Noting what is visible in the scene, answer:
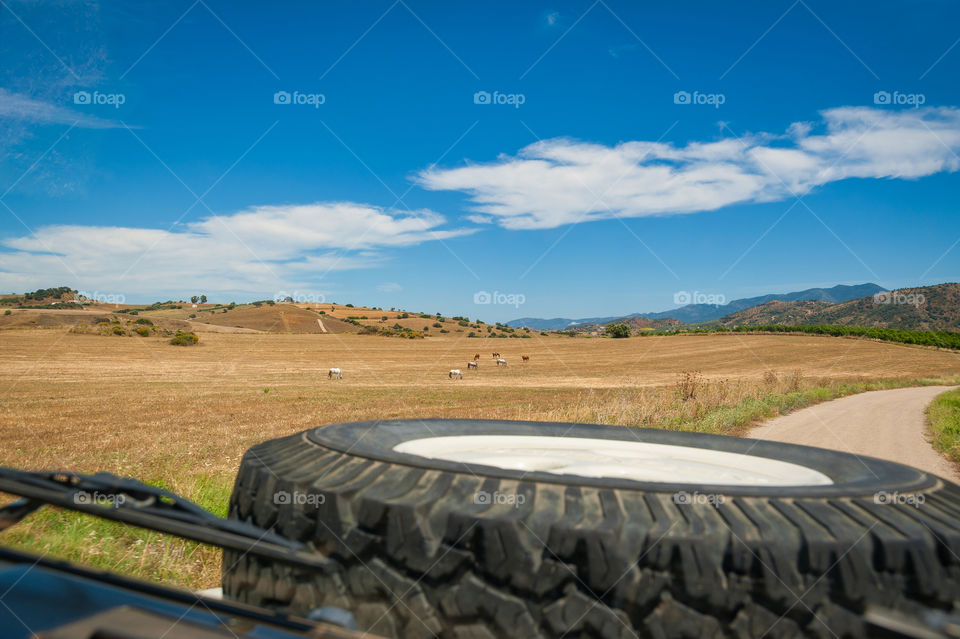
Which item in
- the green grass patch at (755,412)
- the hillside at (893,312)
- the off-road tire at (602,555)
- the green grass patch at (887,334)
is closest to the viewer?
the off-road tire at (602,555)

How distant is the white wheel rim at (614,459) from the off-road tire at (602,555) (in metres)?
0.85

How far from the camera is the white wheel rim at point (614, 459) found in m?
2.74

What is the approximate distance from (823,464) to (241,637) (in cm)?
267

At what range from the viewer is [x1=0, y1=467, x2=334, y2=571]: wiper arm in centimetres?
134

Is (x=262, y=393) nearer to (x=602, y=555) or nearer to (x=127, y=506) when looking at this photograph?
(x=127, y=506)

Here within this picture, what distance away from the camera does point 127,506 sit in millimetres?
1418

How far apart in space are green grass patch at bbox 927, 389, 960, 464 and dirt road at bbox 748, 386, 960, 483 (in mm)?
202

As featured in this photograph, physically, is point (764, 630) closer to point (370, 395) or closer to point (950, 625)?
point (950, 625)

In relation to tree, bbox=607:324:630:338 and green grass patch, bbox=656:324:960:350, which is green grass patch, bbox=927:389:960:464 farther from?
tree, bbox=607:324:630:338

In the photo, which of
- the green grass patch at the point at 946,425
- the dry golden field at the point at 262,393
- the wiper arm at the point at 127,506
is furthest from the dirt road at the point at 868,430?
the wiper arm at the point at 127,506

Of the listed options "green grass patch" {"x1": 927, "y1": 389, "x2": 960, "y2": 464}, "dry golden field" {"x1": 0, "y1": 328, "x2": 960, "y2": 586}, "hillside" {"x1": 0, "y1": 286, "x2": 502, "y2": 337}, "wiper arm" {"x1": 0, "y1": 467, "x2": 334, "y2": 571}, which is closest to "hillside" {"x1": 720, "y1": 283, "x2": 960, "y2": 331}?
"dry golden field" {"x1": 0, "y1": 328, "x2": 960, "y2": 586}

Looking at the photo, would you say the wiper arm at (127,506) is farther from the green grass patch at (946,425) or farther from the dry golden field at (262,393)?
the green grass patch at (946,425)

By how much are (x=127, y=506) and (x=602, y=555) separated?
3.96 ft

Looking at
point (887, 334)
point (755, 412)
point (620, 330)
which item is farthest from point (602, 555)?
point (887, 334)
